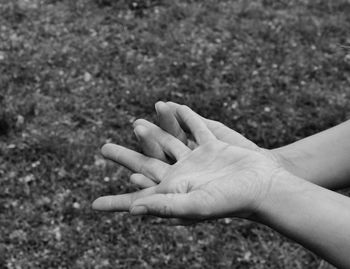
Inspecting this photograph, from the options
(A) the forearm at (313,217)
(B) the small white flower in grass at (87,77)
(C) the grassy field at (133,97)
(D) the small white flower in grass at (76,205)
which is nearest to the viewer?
(A) the forearm at (313,217)

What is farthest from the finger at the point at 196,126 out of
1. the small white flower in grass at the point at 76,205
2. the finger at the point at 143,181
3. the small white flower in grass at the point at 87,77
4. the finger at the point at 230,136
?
the small white flower in grass at the point at 87,77

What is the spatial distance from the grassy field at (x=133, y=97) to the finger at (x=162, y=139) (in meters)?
1.46

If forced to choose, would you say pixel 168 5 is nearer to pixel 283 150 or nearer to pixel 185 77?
pixel 185 77

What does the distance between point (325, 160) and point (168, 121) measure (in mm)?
683

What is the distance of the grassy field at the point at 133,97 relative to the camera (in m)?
3.49

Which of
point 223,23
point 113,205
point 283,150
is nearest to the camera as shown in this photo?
point 113,205

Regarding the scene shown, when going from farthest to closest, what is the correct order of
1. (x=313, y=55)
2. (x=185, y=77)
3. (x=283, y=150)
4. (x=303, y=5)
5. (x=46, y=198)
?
(x=303, y=5) < (x=313, y=55) < (x=185, y=77) < (x=46, y=198) < (x=283, y=150)

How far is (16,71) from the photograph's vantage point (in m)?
4.63

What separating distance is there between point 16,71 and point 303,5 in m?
3.36

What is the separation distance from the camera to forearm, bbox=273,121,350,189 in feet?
7.14

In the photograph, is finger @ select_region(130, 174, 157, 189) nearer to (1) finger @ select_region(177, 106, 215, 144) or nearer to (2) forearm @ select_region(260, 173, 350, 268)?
(1) finger @ select_region(177, 106, 215, 144)

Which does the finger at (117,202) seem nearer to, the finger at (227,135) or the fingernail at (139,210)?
the fingernail at (139,210)

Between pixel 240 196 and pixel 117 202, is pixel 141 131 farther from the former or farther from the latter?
pixel 240 196

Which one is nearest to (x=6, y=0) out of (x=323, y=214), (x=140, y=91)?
(x=140, y=91)
